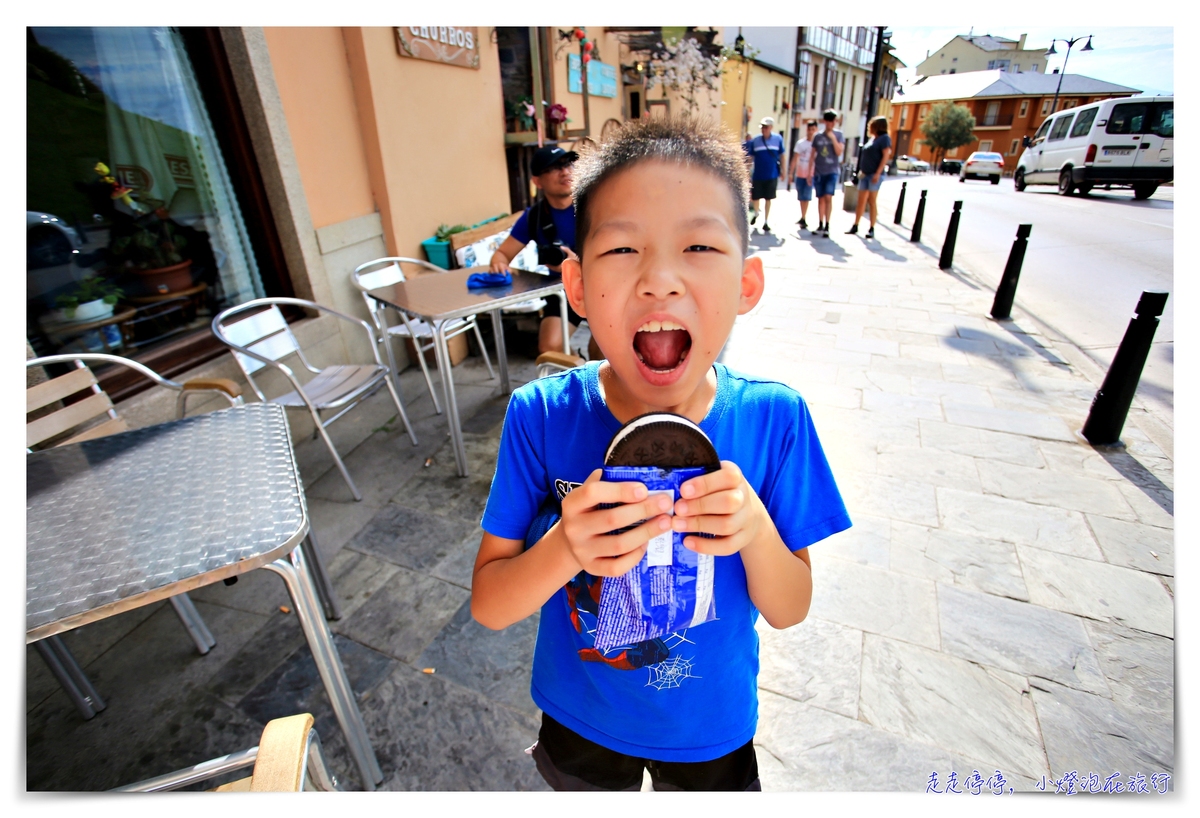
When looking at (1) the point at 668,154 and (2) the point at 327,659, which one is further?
(2) the point at 327,659

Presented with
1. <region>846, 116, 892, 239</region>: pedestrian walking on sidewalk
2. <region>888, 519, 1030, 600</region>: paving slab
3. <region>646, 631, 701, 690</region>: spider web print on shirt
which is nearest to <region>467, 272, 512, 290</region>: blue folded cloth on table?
<region>888, 519, 1030, 600</region>: paving slab

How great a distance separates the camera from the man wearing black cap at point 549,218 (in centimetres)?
361

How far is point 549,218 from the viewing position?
3799mm

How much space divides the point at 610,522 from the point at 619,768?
2.53 ft

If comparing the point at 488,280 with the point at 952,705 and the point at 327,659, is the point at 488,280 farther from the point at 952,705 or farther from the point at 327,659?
the point at 952,705

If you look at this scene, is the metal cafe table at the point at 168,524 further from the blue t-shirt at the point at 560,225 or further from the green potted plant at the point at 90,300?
the blue t-shirt at the point at 560,225

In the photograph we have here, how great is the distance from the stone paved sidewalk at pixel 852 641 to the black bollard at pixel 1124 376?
15cm

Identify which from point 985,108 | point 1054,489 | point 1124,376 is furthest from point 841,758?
point 985,108

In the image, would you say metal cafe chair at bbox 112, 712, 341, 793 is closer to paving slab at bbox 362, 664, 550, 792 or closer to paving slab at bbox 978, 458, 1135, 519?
paving slab at bbox 362, 664, 550, 792

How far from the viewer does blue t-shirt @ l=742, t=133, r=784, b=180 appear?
30.5 ft

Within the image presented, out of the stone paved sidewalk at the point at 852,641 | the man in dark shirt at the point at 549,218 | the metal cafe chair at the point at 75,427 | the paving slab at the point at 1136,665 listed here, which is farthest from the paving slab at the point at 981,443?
the metal cafe chair at the point at 75,427

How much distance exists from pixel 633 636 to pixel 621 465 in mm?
320

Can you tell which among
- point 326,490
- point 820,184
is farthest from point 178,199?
point 820,184

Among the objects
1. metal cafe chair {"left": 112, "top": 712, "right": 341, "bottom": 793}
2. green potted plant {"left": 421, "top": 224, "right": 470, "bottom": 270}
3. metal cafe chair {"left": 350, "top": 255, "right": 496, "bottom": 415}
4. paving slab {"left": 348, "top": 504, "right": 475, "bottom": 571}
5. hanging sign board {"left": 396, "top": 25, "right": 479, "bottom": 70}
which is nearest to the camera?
metal cafe chair {"left": 112, "top": 712, "right": 341, "bottom": 793}
